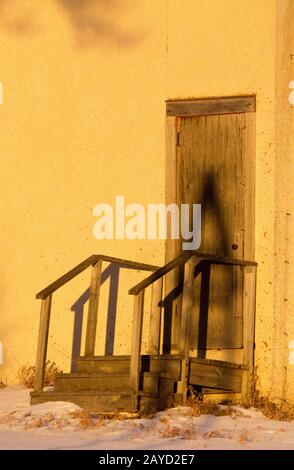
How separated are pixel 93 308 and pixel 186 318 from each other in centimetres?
124

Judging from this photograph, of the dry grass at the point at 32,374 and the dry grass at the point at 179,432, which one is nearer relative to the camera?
the dry grass at the point at 179,432

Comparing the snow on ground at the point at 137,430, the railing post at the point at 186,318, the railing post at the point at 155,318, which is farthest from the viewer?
the railing post at the point at 155,318

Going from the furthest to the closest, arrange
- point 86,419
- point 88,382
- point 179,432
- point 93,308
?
point 93,308
point 88,382
point 86,419
point 179,432

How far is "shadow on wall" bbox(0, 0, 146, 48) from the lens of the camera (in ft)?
41.4

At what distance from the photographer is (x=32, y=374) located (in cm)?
1254

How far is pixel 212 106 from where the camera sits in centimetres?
1219

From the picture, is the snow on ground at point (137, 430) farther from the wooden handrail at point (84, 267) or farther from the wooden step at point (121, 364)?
the wooden handrail at point (84, 267)

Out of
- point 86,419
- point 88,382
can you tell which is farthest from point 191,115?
point 86,419

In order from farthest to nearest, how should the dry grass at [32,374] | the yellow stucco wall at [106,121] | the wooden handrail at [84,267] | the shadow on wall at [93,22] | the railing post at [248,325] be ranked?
the shadow on wall at [93,22]
the dry grass at [32,374]
the yellow stucco wall at [106,121]
the railing post at [248,325]
the wooden handrail at [84,267]

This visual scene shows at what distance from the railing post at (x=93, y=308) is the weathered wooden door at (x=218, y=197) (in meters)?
0.78

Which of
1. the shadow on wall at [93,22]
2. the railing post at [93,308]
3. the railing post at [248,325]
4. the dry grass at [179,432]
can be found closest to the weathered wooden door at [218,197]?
the railing post at [248,325]

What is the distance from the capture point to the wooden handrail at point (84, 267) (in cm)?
1136

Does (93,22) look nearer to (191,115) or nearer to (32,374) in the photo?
(191,115)

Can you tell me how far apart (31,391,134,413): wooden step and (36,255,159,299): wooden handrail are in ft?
3.06
